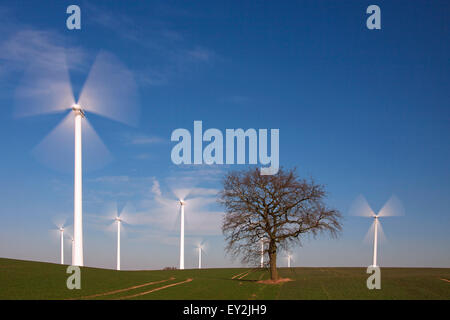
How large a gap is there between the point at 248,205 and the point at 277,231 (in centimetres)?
436

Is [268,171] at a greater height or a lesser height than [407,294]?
greater
